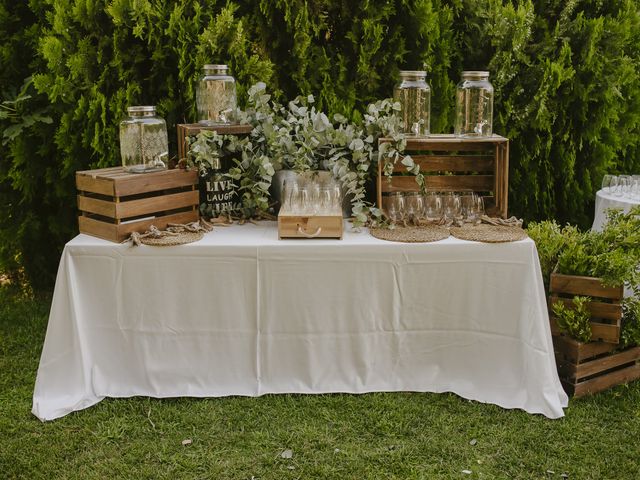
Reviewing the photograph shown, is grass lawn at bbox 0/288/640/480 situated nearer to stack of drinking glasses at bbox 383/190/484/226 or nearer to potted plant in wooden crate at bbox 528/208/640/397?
potted plant in wooden crate at bbox 528/208/640/397

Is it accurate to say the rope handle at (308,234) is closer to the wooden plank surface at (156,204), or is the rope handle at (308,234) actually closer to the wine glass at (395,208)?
the wine glass at (395,208)

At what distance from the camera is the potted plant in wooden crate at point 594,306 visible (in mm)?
3186

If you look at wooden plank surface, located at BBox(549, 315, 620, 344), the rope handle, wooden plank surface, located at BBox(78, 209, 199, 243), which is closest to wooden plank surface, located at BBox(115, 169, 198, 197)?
wooden plank surface, located at BBox(78, 209, 199, 243)

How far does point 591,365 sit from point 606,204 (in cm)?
91

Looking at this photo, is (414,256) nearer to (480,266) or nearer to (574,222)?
(480,266)

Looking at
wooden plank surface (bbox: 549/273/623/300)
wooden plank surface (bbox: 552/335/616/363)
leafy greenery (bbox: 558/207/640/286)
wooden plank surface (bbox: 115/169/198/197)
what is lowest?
wooden plank surface (bbox: 552/335/616/363)

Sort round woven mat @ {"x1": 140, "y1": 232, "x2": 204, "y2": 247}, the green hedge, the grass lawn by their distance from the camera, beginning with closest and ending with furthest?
the grass lawn → round woven mat @ {"x1": 140, "y1": 232, "x2": 204, "y2": 247} → the green hedge

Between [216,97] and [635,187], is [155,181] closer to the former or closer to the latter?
[216,97]

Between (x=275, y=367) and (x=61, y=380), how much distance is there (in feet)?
2.99

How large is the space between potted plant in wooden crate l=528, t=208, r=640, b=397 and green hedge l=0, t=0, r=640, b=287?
110 centimetres

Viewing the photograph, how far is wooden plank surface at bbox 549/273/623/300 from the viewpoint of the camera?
3193 millimetres

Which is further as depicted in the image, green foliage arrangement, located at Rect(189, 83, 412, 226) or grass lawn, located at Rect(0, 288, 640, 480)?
green foliage arrangement, located at Rect(189, 83, 412, 226)

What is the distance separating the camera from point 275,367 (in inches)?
126

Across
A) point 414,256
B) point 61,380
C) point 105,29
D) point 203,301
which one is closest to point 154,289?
point 203,301
